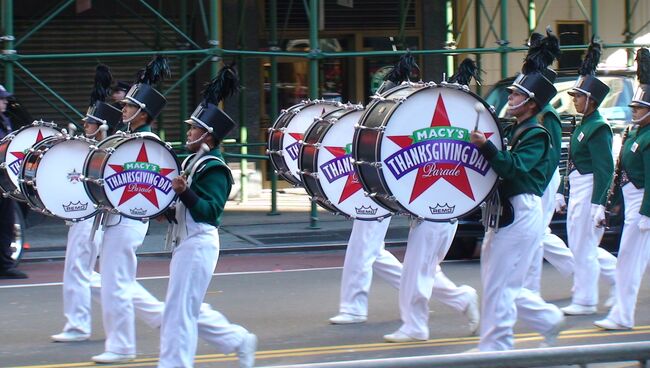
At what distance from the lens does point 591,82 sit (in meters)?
9.56

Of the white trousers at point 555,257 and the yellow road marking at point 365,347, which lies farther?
the white trousers at point 555,257

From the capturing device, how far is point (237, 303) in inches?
418

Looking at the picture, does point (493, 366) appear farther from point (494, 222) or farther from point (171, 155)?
point (171, 155)

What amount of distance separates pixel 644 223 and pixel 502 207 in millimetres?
1987

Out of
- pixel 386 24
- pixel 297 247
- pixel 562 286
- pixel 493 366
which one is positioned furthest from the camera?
pixel 386 24

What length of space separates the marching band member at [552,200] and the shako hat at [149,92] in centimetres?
255

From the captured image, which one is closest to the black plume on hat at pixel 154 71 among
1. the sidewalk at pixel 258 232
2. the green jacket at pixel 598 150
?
the green jacket at pixel 598 150

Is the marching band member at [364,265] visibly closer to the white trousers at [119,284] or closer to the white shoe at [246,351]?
the white trousers at [119,284]

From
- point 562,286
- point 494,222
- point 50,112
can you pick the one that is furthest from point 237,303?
point 50,112

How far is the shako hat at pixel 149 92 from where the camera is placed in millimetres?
8078

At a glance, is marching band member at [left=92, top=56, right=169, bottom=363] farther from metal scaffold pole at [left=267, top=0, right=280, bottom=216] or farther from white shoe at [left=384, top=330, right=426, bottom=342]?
metal scaffold pole at [left=267, top=0, right=280, bottom=216]

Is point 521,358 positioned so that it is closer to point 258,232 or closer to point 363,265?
point 363,265

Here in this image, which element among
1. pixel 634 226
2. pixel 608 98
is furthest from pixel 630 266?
pixel 608 98

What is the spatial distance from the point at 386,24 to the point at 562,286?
946 cm
